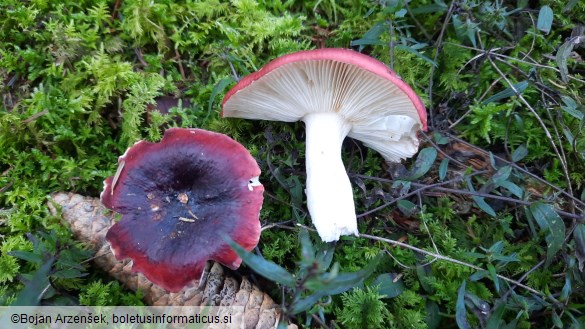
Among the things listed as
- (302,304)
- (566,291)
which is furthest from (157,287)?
(566,291)

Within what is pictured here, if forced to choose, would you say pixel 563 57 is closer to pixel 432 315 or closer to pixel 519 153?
pixel 519 153

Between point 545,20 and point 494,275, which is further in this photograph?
point 545,20

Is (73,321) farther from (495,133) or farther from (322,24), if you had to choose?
(495,133)

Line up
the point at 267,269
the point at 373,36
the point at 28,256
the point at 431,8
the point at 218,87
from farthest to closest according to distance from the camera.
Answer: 1. the point at 431,8
2. the point at 373,36
3. the point at 218,87
4. the point at 28,256
5. the point at 267,269

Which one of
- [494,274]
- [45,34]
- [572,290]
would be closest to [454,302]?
[494,274]

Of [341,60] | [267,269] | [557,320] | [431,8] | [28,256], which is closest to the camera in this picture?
[267,269]

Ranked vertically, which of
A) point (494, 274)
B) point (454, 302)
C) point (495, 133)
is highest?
point (495, 133)
